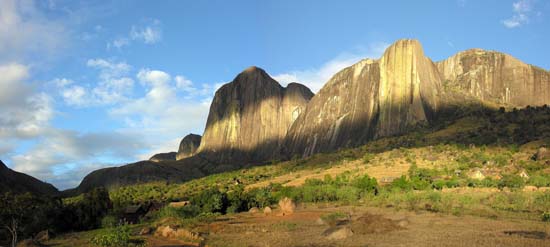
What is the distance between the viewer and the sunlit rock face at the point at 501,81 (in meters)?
103

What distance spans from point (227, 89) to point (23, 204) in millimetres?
136572

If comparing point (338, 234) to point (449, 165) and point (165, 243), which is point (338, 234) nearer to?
point (165, 243)

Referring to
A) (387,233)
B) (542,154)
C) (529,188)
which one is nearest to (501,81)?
(542,154)

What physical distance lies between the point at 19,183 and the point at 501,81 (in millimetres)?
108758

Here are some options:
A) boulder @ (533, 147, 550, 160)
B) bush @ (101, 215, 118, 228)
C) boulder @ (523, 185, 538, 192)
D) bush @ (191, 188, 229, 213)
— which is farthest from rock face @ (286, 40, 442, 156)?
bush @ (101, 215, 118, 228)

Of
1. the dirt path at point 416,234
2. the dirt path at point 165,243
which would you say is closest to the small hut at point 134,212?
the dirt path at point 416,234

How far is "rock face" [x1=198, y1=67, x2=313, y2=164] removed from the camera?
154m

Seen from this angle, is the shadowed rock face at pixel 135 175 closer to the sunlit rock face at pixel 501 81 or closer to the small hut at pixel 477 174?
the sunlit rock face at pixel 501 81

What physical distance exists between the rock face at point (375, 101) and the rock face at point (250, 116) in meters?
26.7

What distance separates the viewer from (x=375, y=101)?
357ft

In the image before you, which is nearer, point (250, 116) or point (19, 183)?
point (19, 183)

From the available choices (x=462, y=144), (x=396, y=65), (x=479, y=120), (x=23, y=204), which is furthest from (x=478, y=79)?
(x=23, y=204)

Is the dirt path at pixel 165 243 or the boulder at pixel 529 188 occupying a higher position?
the boulder at pixel 529 188

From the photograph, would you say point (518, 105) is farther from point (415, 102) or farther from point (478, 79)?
point (415, 102)
